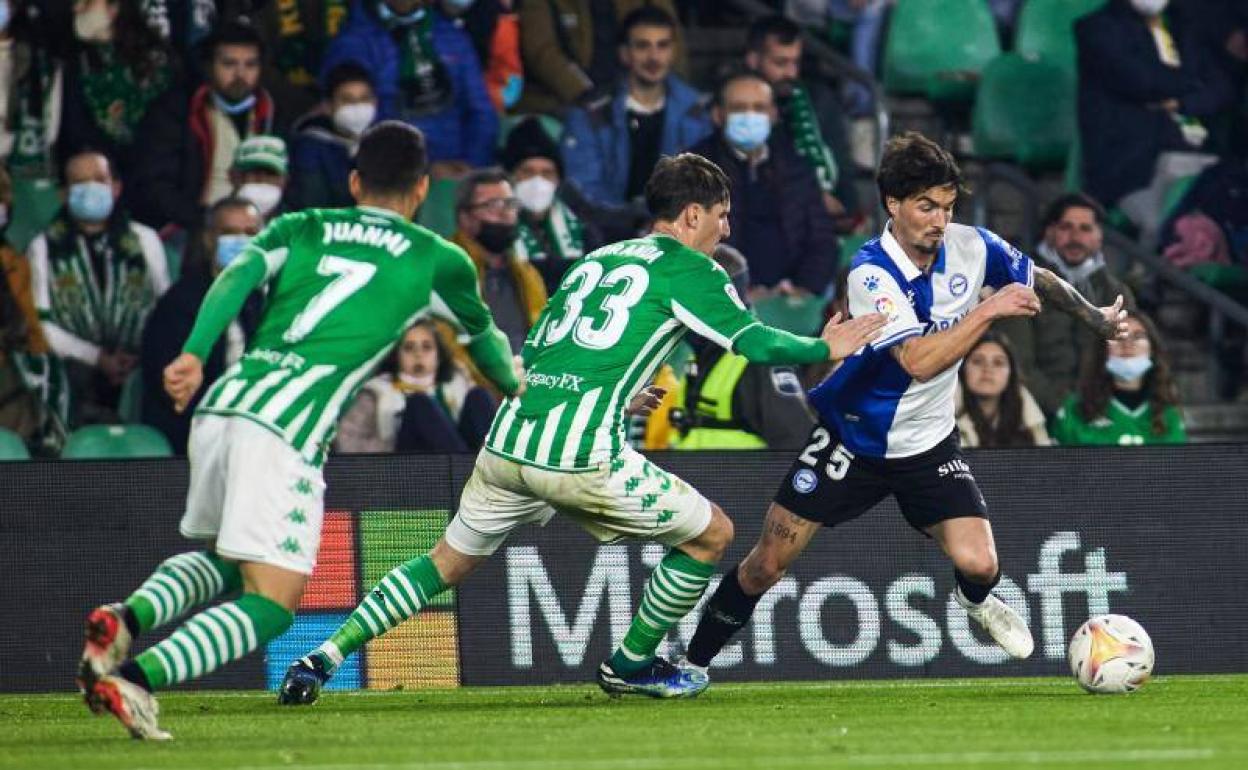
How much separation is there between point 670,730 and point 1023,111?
9.06 m

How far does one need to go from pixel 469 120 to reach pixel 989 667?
5.02m

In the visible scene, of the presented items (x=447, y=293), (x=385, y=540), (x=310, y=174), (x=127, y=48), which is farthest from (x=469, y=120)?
(x=447, y=293)

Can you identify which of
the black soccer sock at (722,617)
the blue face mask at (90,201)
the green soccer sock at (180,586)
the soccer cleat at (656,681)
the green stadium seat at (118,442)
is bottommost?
the soccer cleat at (656,681)

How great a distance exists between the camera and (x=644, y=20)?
14859 millimetres

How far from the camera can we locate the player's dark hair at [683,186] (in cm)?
954

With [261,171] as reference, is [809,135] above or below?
above

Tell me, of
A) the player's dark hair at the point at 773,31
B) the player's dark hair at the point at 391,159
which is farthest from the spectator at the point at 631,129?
the player's dark hair at the point at 391,159

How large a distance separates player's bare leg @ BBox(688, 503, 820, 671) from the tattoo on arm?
1372 mm

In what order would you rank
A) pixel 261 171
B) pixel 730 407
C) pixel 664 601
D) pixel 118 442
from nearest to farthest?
pixel 664 601 < pixel 730 407 < pixel 118 442 < pixel 261 171

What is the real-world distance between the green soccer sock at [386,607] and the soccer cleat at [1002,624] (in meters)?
2.27

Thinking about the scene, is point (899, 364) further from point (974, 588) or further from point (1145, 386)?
point (1145, 386)

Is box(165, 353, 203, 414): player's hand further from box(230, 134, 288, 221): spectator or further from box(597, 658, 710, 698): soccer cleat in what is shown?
box(230, 134, 288, 221): spectator

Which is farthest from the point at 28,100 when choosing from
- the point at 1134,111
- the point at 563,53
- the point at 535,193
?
the point at 1134,111

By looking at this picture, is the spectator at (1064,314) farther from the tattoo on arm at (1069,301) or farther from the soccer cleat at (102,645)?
the soccer cleat at (102,645)
